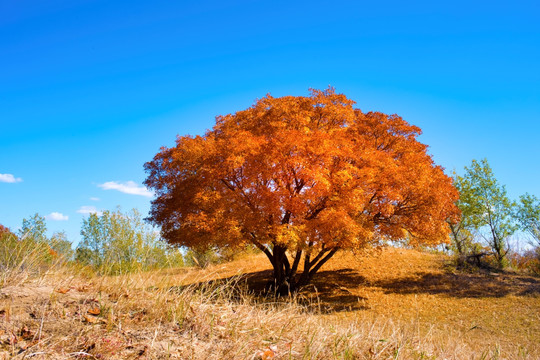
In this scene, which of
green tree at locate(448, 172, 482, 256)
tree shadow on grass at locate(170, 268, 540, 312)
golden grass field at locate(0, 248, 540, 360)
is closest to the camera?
golden grass field at locate(0, 248, 540, 360)

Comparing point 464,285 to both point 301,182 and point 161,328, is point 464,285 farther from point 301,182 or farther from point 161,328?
point 161,328

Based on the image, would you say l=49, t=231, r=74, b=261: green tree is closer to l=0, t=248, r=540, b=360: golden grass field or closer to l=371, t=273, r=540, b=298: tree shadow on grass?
l=0, t=248, r=540, b=360: golden grass field

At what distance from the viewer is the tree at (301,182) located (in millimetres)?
13258

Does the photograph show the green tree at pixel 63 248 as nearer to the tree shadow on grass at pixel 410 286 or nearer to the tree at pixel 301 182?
the tree at pixel 301 182

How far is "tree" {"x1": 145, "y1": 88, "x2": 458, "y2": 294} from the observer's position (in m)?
13.3

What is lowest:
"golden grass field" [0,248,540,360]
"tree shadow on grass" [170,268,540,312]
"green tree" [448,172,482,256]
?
"tree shadow on grass" [170,268,540,312]

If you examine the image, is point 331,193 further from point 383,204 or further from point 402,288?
point 402,288

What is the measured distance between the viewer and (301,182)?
604 inches

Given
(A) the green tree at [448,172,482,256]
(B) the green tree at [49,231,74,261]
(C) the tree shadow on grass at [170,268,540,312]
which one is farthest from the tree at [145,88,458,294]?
(A) the green tree at [448,172,482,256]

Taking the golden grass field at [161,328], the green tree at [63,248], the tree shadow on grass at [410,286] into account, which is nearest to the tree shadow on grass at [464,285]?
the tree shadow on grass at [410,286]

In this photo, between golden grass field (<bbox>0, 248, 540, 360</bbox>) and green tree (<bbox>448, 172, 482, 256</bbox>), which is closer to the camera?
golden grass field (<bbox>0, 248, 540, 360</bbox>)

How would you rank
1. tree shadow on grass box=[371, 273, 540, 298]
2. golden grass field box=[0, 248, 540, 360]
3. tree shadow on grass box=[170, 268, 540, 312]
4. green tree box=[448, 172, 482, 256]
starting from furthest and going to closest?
green tree box=[448, 172, 482, 256] < tree shadow on grass box=[371, 273, 540, 298] < tree shadow on grass box=[170, 268, 540, 312] < golden grass field box=[0, 248, 540, 360]

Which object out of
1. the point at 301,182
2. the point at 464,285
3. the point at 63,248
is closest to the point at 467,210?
the point at 464,285

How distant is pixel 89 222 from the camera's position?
92.7 ft
